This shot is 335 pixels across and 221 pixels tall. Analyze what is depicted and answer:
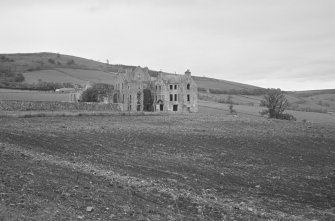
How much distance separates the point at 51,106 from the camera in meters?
60.6

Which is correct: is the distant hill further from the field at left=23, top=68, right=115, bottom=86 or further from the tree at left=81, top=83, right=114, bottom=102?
the tree at left=81, top=83, right=114, bottom=102

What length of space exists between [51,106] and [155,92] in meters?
33.9

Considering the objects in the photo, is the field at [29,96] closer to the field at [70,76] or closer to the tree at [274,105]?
the field at [70,76]

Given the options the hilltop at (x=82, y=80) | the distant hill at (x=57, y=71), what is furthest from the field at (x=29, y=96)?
the distant hill at (x=57, y=71)

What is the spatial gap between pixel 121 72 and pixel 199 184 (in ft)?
238

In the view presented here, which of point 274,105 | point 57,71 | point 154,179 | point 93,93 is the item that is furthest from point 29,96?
point 154,179

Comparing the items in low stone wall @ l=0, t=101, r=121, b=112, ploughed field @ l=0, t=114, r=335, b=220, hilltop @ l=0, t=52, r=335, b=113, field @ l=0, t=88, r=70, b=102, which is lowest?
ploughed field @ l=0, t=114, r=335, b=220

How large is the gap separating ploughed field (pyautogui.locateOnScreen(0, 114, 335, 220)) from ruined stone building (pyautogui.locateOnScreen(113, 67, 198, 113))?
50.9 metres

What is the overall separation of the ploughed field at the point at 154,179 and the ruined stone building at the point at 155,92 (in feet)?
167

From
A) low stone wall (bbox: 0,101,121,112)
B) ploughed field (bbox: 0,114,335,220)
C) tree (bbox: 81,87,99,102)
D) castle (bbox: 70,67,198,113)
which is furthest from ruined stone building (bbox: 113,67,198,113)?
ploughed field (bbox: 0,114,335,220)

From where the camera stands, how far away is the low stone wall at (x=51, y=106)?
Result: 54812 mm

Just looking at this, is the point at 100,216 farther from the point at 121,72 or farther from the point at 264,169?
the point at 121,72

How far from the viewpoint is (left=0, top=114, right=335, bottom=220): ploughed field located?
13.8m

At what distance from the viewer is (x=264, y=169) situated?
25.4 m
